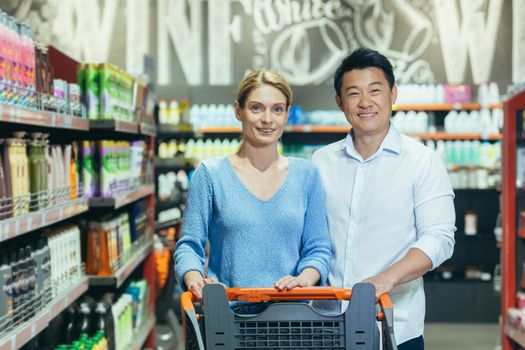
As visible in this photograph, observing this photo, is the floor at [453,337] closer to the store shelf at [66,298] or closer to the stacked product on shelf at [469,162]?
the stacked product on shelf at [469,162]

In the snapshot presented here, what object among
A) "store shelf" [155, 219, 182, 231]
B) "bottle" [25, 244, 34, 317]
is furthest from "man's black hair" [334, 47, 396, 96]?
"store shelf" [155, 219, 182, 231]

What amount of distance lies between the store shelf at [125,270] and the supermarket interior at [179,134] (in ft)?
0.05

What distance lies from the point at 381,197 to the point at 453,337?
544cm

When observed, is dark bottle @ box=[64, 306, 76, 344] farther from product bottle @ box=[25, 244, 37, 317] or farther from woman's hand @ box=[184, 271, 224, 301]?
woman's hand @ box=[184, 271, 224, 301]

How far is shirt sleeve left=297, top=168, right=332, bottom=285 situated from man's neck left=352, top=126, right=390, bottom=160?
0.18 m

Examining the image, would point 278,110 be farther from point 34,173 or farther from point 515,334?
point 515,334

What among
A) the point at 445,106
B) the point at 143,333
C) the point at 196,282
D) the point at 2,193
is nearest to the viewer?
the point at 196,282

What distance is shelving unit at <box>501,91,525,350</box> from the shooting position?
18.1 ft

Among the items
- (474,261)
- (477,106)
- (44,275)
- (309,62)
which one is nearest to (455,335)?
(474,261)

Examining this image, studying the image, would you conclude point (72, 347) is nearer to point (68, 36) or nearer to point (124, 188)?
point (124, 188)

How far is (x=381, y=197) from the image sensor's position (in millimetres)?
2646

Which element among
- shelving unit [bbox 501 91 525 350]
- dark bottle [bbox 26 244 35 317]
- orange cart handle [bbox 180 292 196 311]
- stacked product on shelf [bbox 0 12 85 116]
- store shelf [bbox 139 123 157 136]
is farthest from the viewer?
store shelf [bbox 139 123 157 136]

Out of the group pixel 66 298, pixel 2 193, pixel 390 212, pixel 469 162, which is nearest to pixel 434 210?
pixel 390 212

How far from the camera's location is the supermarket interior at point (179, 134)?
346cm
